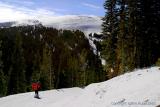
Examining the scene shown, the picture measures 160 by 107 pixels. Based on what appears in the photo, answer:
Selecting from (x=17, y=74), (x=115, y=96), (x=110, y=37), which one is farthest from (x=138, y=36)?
(x=17, y=74)

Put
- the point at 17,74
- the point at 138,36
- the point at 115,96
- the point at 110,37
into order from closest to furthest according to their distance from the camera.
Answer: the point at 115,96 → the point at 138,36 → the point at 110,37 → the point at 17,74

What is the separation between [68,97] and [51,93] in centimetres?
426

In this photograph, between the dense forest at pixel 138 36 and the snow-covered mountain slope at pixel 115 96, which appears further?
the dense forest at pixel 138 36

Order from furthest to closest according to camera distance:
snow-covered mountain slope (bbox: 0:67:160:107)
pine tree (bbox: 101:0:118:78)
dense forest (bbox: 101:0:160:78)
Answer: pine tree (bbox: 101:0:118:78), dense forest (bbox: 101:0:160:78), snow-covered mountain slope (bbox: 0:67:160:107)

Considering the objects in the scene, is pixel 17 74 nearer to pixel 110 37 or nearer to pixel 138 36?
pixel 110 37

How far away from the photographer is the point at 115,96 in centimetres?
2866

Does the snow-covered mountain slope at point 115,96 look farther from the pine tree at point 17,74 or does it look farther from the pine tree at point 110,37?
the pine tree at point 17,74

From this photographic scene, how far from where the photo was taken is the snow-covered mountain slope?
2549cm

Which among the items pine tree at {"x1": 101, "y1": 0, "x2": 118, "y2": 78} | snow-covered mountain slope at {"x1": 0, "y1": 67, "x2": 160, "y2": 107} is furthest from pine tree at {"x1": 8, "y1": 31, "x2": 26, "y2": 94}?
snow-covered mountain slope at {"x1": 0, "y1": 67, "x2": 160, "y2": 107}

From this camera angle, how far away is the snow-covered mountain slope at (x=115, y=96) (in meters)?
25.5

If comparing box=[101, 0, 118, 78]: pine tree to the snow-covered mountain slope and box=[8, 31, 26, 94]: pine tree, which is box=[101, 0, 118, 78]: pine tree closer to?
the snow-covered mountain slope

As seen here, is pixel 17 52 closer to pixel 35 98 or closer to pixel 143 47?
pixel 143 47

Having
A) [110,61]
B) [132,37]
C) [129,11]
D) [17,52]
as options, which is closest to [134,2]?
[129,11]

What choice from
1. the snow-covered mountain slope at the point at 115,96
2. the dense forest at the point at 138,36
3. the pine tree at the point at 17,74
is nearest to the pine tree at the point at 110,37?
the dense forest at the point at 138,36
